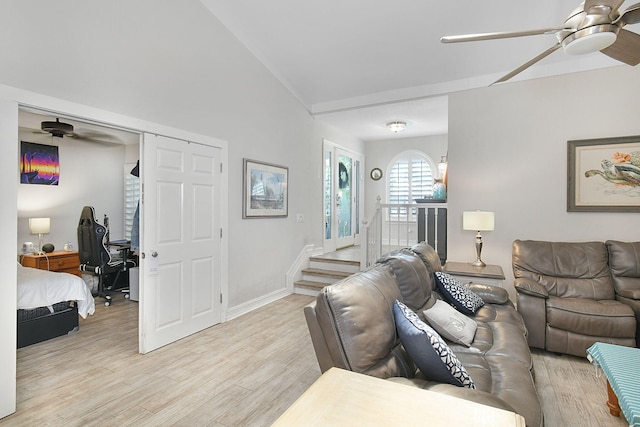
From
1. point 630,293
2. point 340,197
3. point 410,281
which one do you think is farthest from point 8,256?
point 340,197

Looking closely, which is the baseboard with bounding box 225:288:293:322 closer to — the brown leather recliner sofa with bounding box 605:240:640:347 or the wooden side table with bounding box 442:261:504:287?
the wooden side table with bounding box 442:261:504:287

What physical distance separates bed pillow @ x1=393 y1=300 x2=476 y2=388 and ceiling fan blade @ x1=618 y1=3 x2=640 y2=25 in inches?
76.3

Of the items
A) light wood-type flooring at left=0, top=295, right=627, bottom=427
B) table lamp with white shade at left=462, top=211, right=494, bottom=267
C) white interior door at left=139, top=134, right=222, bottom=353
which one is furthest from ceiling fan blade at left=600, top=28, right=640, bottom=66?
white interior door at left=139, top=134, right=222, bottom=353

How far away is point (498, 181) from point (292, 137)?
3059 mm

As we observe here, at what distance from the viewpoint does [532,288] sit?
10.1ft

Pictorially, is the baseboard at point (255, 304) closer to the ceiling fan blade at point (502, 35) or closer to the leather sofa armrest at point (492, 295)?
the leather sofa armrest at point (492, 295)

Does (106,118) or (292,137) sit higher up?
(292,137)

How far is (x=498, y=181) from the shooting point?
4.28 meters

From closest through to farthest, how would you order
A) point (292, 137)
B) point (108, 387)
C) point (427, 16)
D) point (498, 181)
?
1. point (108, 387)
2. point (427, 16)
3. point (498, 181)
4. point (292, 137)

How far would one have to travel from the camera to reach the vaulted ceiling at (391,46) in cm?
340

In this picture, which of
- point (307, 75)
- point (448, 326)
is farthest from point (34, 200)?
point (448, 326)

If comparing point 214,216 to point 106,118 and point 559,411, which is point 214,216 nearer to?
point 106,118

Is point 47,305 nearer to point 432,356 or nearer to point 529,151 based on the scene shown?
point 432,356

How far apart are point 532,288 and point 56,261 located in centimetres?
627
